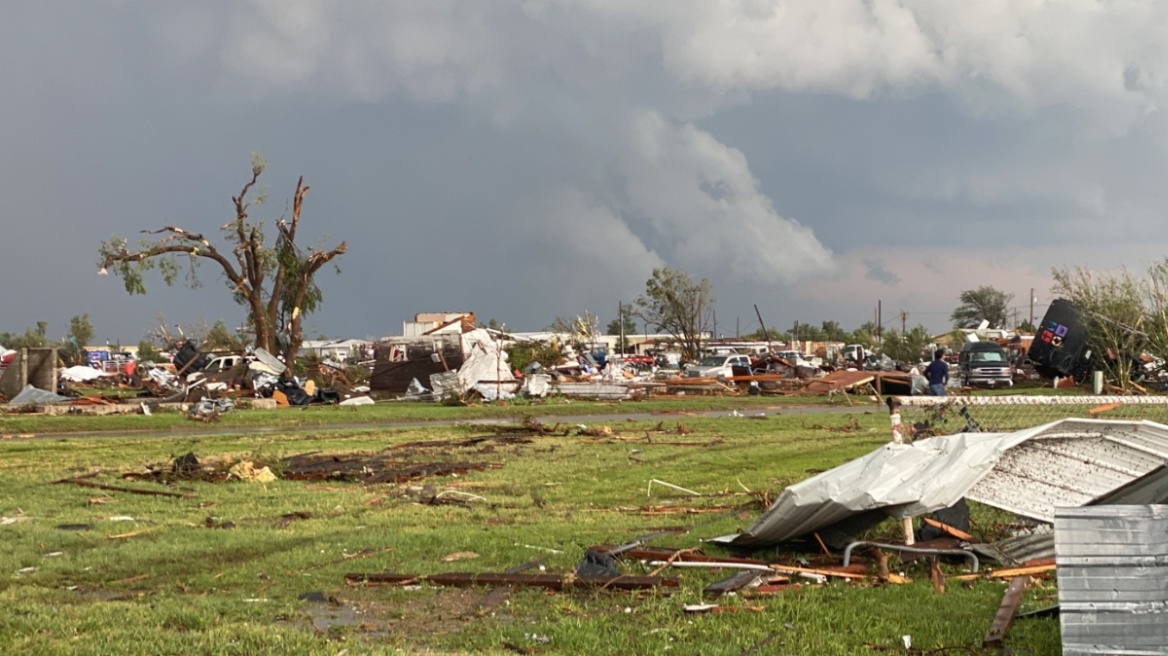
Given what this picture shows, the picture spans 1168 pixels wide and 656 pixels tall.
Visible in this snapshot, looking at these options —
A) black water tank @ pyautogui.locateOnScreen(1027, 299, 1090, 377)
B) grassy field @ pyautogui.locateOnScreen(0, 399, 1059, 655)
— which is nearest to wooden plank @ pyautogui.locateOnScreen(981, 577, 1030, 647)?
grassy field @ pyautogui.locateOnScreen(0, 399, 1059, 655)

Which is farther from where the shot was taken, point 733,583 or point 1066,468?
point 1066,468

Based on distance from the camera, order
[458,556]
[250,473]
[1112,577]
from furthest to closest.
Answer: [250,473] → [458,556] → [1112,577]

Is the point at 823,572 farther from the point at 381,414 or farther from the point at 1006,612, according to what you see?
the point at 381,414

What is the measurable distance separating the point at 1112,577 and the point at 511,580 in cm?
449

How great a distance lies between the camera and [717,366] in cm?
5097

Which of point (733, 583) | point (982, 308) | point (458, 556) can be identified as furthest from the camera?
point (982, 308)

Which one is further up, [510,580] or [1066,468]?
[1066,468]

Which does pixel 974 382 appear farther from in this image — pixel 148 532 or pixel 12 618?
pixel 12 618

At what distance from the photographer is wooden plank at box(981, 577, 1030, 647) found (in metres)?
6.64

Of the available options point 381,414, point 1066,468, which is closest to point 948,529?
point 1066,468

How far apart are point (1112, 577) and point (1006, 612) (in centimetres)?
140

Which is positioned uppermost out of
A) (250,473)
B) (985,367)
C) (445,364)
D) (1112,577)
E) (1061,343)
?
(1061,343)

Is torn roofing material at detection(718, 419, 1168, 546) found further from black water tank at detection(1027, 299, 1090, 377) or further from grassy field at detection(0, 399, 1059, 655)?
black water tank at detection(1027, 299, 1090, 377)

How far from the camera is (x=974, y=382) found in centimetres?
4712
